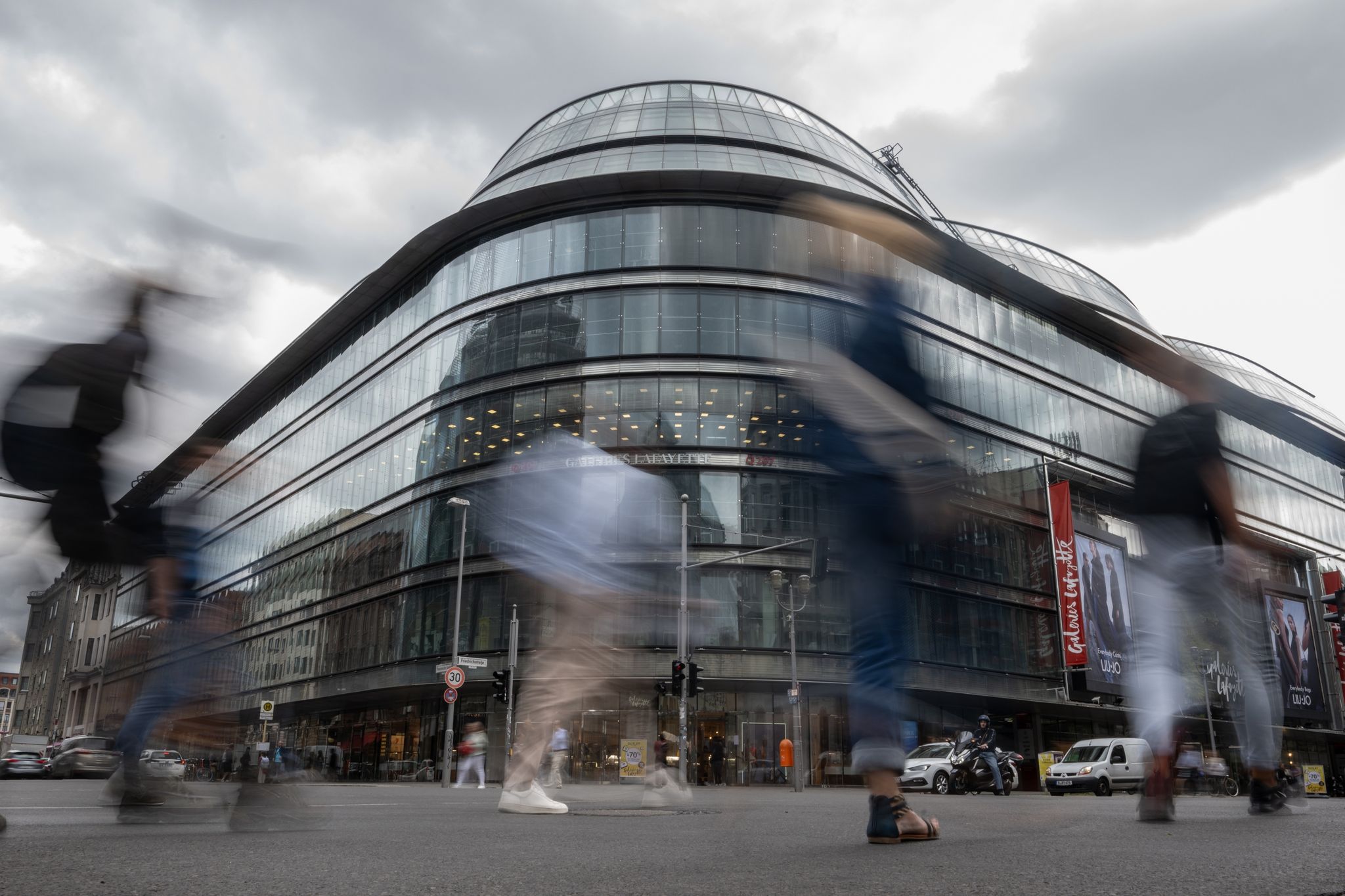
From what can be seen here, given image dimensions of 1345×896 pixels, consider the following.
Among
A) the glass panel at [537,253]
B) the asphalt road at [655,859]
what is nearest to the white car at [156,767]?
the asphalt road at [655,859]

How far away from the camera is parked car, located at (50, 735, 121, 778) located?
26781 millimetres

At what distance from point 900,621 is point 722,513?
1283 inches

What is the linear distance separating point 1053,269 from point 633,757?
3950cm

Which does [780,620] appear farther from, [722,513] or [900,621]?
[900,621]

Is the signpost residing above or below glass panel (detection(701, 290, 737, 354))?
below

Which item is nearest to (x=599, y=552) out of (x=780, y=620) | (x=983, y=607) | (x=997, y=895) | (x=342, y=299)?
(x=997, y=895)

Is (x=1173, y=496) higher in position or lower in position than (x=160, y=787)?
higher

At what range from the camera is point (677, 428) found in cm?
3734

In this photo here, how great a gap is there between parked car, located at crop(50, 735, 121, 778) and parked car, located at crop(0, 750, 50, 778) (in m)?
0.47

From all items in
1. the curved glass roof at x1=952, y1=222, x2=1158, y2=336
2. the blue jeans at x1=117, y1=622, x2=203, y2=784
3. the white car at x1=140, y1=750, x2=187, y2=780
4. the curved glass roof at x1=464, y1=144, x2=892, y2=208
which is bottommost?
the white car at x1=140, y1=750, x2=187, y2=780

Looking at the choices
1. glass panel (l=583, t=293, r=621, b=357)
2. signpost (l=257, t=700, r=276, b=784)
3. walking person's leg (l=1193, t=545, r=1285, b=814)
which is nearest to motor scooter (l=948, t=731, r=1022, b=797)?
signpost (l=257, t=700, r=276, b=784)

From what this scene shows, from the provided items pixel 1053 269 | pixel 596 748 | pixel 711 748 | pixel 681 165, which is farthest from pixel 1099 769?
pixel 1053 269

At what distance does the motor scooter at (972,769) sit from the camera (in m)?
23.5

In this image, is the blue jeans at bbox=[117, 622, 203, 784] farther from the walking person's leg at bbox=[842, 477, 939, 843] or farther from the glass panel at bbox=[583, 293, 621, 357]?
the glass panel at bbox=[583, 293, 621, 357]
